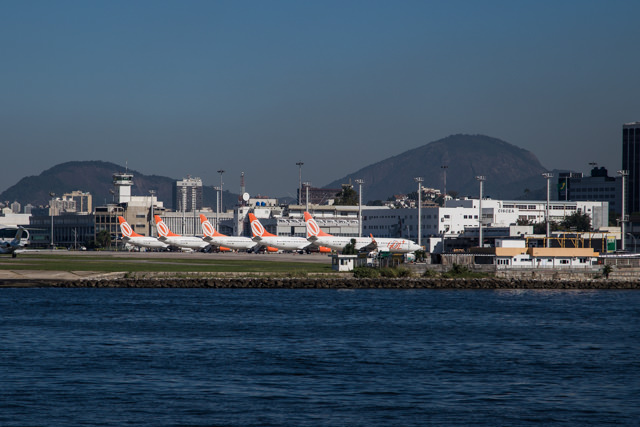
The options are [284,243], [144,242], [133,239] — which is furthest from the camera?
[144,242]

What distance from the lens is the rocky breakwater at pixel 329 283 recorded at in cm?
9531

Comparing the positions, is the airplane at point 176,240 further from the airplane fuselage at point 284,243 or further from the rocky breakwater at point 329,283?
the rocky breakwater at point 329,283

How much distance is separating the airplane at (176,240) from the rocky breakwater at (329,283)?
264ft

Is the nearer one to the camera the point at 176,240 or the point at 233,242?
the point at 233,242

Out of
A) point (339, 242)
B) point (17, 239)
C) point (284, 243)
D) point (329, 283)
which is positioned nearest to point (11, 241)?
point (17, 239)

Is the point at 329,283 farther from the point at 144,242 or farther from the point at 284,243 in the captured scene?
the point at 144,242

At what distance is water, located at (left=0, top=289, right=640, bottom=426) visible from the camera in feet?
109

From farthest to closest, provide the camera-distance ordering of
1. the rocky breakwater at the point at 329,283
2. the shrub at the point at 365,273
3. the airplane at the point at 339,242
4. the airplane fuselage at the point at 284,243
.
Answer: the airplane fuselage at the point at 284,243
the airplane at the point at 339,242
the shrub at the point at 365,273
the rocky breakwater at the point at 329,283

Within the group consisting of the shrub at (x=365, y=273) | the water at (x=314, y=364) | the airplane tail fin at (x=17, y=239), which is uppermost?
the airplane tail fin at (x=17, y=239)

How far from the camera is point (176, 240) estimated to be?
182 meters

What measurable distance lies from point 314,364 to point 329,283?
55.2 meters

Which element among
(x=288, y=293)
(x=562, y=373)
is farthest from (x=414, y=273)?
(x=562, y=373)

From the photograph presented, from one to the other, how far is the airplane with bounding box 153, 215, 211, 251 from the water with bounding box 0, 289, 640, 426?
335 ft

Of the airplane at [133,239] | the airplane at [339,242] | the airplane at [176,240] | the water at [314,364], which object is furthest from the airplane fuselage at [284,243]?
the water at [314,364]
